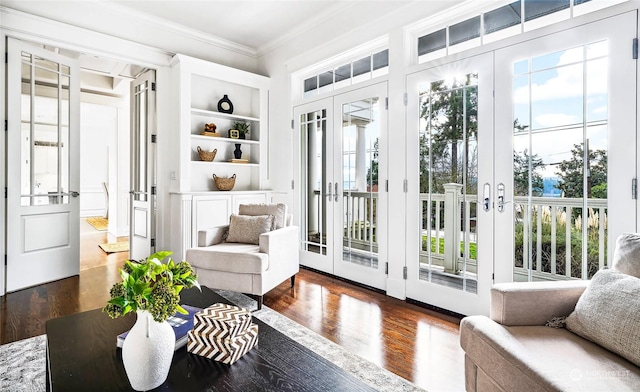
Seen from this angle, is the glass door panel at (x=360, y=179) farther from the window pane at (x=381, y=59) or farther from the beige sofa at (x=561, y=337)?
the beige sofa at (x=561, y=337)

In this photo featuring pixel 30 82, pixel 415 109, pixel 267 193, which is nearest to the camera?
pixel 415 109

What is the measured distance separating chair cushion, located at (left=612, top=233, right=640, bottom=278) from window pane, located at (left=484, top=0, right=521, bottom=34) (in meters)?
1.76

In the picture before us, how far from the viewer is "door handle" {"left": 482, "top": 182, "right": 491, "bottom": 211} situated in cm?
257

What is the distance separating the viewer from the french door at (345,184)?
3.39m

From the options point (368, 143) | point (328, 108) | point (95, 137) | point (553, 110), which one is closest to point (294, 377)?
point (553, 110)

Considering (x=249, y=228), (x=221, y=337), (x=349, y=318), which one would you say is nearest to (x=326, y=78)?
(x=249, y=228)

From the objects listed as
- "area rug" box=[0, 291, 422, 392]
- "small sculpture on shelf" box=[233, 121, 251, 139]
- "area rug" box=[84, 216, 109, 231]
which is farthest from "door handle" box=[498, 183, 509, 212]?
"area rug" box=[84, 216, 109, 231]

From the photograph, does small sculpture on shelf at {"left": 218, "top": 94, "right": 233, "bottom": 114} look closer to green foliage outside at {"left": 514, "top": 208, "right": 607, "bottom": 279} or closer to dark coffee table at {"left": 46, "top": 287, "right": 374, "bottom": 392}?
dark coffee table at {"left": 46, "top": 287, "right": 374, "bottom": 392}

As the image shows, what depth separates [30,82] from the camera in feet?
11.1

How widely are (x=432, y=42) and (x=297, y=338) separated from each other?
265 centimetres

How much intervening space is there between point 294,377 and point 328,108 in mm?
3175

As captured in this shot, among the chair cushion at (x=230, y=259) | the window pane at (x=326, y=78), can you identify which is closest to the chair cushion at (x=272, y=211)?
the chair cushion at (x=230, y=259)

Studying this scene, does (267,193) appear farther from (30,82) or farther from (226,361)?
(226,361)

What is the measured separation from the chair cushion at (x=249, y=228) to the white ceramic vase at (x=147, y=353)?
6.95 feet
